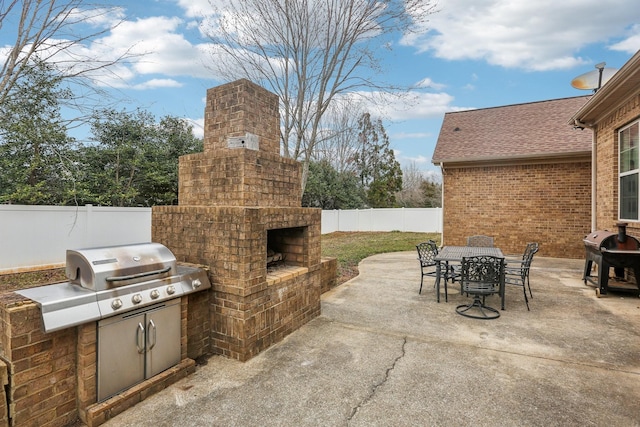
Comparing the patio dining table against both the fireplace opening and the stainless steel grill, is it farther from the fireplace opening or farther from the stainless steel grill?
the stainless steel grill

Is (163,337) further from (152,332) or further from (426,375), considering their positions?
(426,375)

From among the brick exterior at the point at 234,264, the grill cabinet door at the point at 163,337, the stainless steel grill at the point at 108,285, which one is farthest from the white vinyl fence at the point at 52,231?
the grill cabinet door at the point at 163,337

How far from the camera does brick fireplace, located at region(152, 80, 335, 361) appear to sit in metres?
3.27

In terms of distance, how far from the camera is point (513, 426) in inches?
89.0

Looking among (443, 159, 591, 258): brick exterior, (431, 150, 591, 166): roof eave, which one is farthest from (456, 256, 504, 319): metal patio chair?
(431, 150, 591, 166): roof eave

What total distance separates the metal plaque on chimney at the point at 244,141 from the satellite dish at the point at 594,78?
900cm

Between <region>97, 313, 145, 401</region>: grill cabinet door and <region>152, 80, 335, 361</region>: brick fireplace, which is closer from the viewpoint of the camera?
<region>97, 313, 145, 401</region>: grill cabinet door

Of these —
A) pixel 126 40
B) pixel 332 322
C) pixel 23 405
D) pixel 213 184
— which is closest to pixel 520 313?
pixel 332 322

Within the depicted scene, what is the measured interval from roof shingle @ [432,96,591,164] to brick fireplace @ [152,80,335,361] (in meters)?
8.25

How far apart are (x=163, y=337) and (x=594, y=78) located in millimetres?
10898

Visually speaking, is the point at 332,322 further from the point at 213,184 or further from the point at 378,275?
the point at 378,275

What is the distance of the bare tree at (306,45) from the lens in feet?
28.9

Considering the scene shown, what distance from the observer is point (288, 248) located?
14.7 ft

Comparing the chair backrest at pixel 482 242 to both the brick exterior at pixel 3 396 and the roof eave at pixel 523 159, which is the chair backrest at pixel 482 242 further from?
the brick exterior at pixel 3 396
